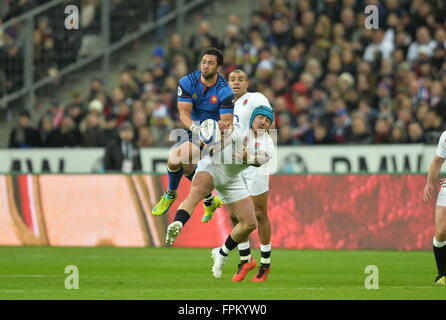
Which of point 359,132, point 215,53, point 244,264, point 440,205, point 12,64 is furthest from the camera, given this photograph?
point 12,64

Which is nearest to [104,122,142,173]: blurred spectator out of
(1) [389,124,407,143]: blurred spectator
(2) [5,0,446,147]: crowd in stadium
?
(2) [5,0,446,147]: crowd in stadium

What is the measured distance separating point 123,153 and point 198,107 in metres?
8.48

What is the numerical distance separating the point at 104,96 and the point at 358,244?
8.42 meters

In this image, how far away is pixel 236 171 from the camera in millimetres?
13539

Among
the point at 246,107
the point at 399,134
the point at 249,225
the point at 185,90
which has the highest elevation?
the point at 185,90

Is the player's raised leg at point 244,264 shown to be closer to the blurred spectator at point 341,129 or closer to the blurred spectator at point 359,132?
the blurred spectator at point 359,132

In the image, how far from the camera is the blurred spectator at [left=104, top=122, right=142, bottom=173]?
2320 cm

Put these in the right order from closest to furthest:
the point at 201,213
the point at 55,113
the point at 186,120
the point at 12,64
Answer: the point at 186,120, the point at 201,213, the point at 55,113, the point at 12,64

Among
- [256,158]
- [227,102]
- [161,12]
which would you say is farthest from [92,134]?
[256,158]

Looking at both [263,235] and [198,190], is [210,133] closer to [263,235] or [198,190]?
[198,190]

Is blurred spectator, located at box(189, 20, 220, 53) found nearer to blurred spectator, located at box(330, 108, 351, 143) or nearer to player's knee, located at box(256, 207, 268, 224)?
blurred spectator, located at box(330, 108, 351, 143)

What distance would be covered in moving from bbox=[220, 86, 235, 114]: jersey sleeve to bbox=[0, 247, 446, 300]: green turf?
2160 millimetres

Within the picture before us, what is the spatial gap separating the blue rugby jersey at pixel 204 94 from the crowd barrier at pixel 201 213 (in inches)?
242
